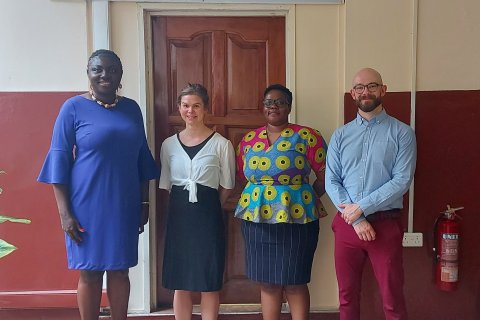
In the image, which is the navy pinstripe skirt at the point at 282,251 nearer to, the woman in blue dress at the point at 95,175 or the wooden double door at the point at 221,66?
the wooden double door at the point at 221,66

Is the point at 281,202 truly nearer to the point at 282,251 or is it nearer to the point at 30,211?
the point at 282,251

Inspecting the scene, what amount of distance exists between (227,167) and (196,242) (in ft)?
1.44

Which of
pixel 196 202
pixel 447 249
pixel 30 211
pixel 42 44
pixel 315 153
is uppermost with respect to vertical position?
pixel 42 44

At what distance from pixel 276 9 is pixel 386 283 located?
171 centimetres

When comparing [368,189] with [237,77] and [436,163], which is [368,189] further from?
[237,77]

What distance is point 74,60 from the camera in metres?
2.83

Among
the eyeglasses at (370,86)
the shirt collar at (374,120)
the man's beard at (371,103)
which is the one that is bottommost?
the shirt collar at (374,120)

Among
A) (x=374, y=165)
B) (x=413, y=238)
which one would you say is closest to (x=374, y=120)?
(x=374, y=165)

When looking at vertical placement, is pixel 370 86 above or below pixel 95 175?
above

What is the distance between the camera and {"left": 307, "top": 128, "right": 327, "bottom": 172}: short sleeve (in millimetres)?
2486

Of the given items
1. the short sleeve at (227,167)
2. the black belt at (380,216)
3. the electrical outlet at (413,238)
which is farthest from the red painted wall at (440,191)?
the short sleeve at (227,167)

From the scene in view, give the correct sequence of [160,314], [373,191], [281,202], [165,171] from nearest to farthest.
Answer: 1. [373,191]
2. [281,202]
3. [165,171]
4. [160,314]

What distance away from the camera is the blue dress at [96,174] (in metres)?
2.28

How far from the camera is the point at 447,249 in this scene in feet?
8.97
